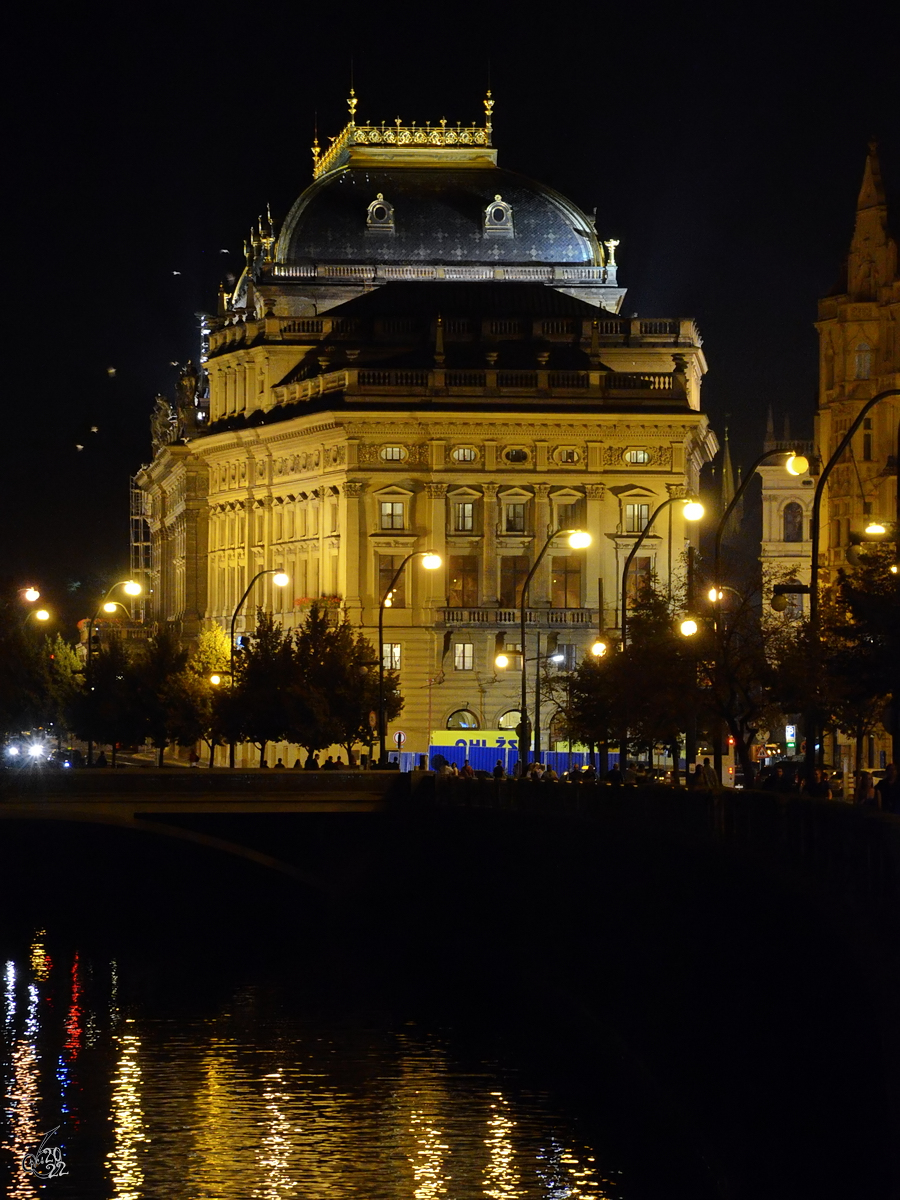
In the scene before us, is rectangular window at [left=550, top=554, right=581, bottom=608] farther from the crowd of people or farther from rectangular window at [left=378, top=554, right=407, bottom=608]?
the crowd of people

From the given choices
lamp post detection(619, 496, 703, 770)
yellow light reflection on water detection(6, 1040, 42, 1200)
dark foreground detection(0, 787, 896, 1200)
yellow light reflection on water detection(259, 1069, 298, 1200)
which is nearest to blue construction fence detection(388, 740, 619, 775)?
dark foreground detection(0, 787, 896, 1200)

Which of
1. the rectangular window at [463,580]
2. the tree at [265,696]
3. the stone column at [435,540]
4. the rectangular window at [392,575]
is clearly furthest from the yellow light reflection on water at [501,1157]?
the rectangular window at [463,580]

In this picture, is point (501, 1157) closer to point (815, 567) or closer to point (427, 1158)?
point (427, 1158)

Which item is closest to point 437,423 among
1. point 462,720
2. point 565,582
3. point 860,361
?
point 565,582

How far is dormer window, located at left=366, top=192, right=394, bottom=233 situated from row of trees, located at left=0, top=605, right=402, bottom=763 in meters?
30.7

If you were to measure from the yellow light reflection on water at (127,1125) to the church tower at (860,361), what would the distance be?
77261 millimetres

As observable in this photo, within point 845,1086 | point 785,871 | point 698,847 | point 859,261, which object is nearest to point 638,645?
point 698,847

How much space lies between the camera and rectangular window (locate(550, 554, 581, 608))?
13375 centimetres

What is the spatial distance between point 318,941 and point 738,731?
20921 millimetres

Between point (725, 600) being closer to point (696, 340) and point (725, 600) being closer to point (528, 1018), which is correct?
point (528, 1018)

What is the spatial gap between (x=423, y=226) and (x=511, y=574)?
102 ft

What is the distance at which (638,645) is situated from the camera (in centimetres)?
7862

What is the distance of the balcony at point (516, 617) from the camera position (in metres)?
132

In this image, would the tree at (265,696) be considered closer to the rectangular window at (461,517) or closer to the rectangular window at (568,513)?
the rectangular window at (461,517)
